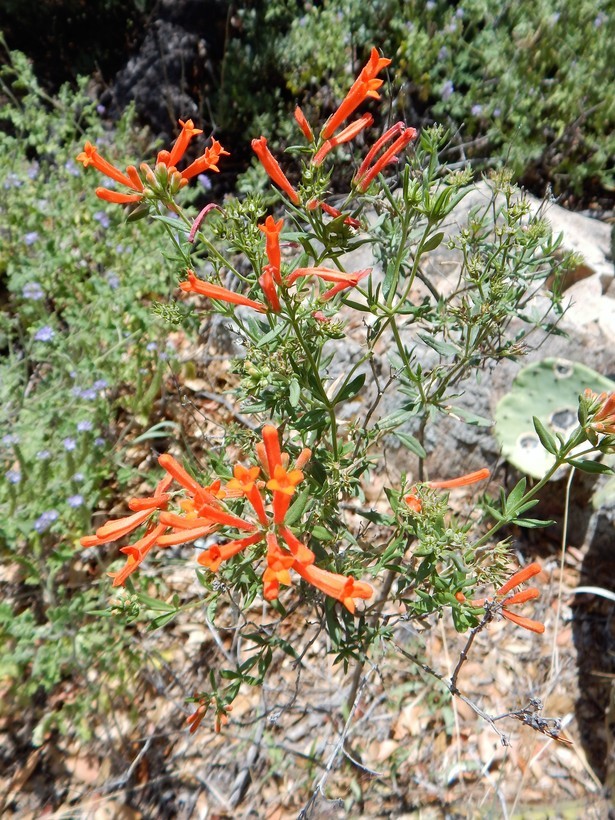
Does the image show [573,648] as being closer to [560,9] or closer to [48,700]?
[48,700]

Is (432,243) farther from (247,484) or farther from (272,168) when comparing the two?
(247,484)

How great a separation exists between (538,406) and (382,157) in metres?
1.83

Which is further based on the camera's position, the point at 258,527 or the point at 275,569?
the point at 258,527

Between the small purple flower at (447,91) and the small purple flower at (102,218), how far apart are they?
7.81 ft

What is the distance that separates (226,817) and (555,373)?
2326 mm

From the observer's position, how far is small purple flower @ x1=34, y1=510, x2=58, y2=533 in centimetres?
261

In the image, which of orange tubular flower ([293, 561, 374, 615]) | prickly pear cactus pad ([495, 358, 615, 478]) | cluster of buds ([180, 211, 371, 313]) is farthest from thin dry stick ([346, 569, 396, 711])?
prickly pear cactus pad ([495, 358, 615, 478])

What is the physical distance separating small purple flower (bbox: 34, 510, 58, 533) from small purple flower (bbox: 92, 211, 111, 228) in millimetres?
1687

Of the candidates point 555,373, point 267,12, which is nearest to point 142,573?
point 555,373

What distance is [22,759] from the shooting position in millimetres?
2602

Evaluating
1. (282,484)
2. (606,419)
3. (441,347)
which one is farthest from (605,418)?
(282,484)

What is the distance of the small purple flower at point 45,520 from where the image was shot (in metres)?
2.61

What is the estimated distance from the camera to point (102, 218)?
3.55 meters

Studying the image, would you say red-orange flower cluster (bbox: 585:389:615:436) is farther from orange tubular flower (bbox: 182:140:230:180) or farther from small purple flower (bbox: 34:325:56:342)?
small purple flower (bbox: 34:325:56:342)
